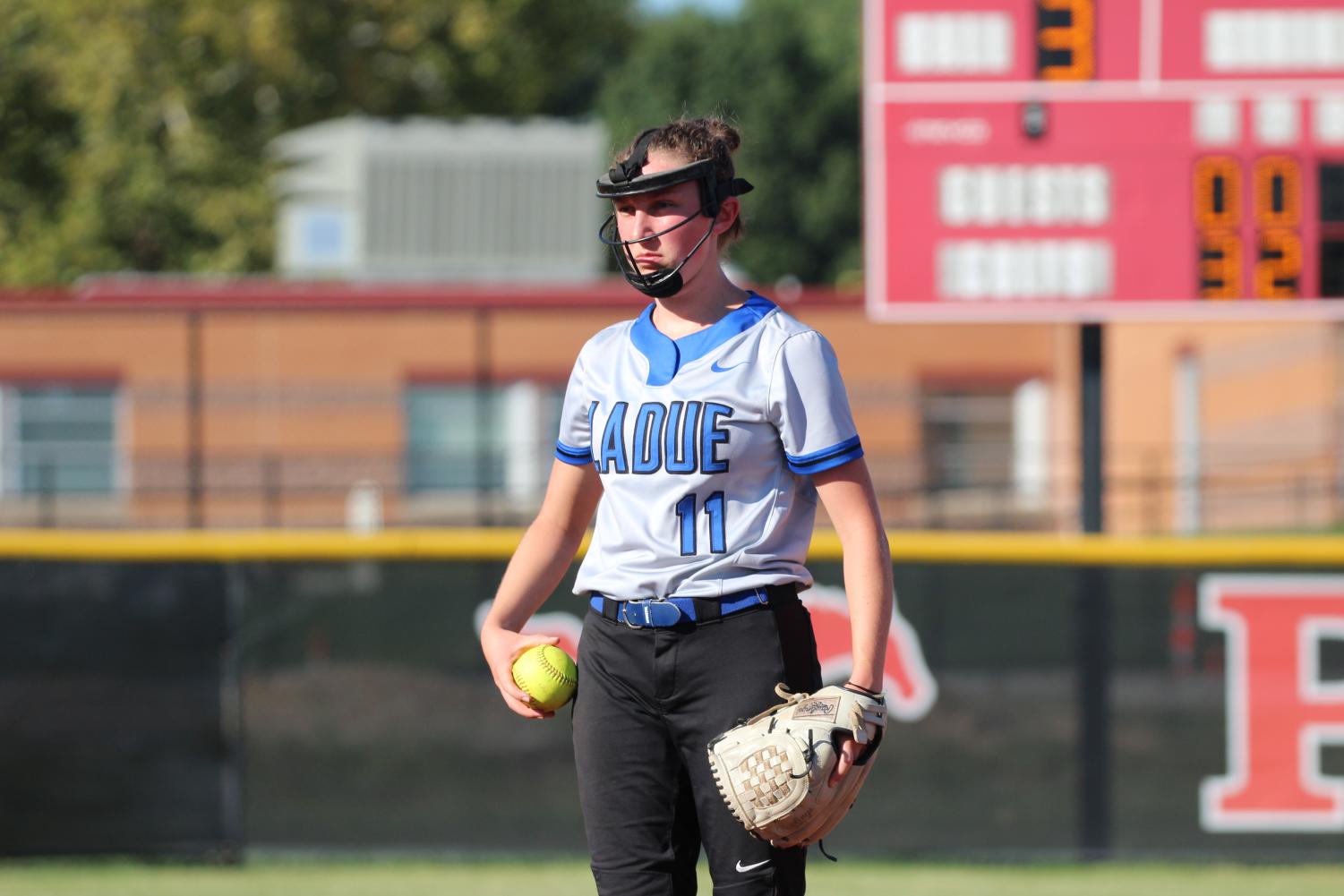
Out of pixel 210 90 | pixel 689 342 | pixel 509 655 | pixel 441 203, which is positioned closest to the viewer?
pixel 689 342

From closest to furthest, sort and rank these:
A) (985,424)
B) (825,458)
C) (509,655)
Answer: (825,458)
(509,655)
(985,424)

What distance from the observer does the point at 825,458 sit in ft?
9.59

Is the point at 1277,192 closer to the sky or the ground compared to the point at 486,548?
closer to the sky

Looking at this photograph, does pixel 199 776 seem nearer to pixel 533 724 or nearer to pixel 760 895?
pixel 533 724

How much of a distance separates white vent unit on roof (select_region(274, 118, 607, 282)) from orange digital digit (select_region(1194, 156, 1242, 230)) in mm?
20230

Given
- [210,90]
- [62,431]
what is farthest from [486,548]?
[210,90]

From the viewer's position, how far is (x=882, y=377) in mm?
25266

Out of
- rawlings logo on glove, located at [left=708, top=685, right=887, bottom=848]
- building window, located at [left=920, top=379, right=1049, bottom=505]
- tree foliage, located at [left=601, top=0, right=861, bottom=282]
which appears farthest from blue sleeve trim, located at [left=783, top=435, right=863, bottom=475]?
tree foliage, located at [left=601, top=0, right=861, bottom=282]

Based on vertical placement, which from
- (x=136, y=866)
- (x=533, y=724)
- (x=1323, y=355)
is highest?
(x=1323, y=355)

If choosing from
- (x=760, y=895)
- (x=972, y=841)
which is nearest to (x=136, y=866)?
(x=972, y=841)

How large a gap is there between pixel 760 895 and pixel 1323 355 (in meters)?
17.9

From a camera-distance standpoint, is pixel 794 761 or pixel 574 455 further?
pixel 574 455

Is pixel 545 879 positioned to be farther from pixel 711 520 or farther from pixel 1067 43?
pixel 1067 43

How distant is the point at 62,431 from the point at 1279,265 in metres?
19.7
